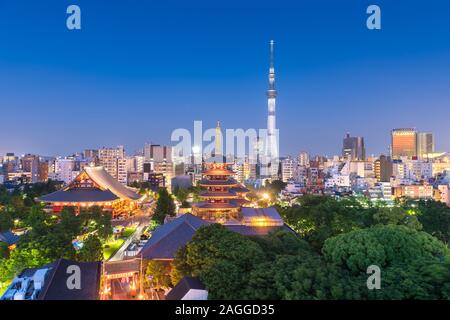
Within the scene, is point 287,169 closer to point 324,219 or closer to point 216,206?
point 216,206

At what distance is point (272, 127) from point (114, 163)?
122 ft

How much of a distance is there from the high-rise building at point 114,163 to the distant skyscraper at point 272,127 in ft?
112

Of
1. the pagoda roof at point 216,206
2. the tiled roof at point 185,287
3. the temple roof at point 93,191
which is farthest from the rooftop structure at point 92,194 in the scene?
the tiled roof at point 185,287

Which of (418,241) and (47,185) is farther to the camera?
(47,185)

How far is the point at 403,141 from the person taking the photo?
314 ft

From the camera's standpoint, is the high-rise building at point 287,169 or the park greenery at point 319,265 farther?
the high-rise building at point 287,169

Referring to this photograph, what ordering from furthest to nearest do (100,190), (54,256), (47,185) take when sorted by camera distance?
(47,185) < (100,190) < (54,256)

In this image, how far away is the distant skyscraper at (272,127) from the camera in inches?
2945

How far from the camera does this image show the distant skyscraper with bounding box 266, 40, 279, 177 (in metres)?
74.8

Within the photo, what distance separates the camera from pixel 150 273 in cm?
1288

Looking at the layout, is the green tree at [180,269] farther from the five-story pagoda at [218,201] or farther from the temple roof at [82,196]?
the temple roof at [82,196]
